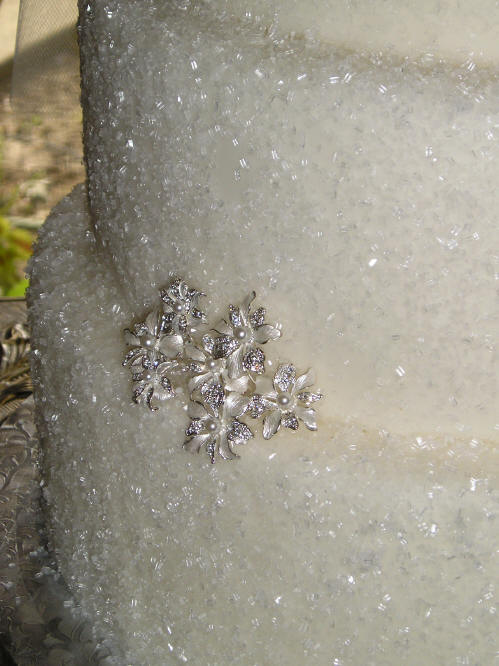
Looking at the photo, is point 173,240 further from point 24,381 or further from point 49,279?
point 24,381

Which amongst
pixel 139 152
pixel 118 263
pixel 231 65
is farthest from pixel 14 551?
pixel 231 65

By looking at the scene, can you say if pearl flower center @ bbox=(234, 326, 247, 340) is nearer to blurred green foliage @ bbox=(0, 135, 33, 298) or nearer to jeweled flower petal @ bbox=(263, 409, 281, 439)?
jeweled flower petal @ bbox=(263, 409, 281, 439)

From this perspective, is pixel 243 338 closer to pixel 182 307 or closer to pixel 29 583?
pixel 182 307

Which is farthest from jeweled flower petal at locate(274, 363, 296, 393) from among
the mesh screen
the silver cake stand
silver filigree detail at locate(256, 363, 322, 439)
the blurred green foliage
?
the blurred green foliage

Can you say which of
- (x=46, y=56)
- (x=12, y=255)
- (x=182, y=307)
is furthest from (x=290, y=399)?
(x=12, y=255)

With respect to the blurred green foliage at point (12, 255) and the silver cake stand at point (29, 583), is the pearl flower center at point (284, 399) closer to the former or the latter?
the silver cake stand at point (29, 583)
